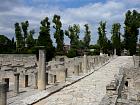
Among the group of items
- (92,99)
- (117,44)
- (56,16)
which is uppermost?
→ (56,16)

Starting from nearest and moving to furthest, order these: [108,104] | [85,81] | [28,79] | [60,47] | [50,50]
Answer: [108,104] → [85,81] → [28,79] → [50,50] → [60,47]

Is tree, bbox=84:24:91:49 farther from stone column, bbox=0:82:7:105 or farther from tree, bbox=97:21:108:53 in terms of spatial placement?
stone column, bbox=0:82:7:105

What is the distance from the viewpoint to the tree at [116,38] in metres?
69.1

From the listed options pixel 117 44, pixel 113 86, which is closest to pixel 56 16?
pixel 117 44

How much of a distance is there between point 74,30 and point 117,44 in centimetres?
932

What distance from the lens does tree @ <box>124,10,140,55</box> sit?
66312 mm

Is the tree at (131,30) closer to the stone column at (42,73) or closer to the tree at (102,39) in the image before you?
the tree at (102,39)

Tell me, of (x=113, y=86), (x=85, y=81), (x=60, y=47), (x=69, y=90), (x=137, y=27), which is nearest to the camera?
(x=113, y=86)

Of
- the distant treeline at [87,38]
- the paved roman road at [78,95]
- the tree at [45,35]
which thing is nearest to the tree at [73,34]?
the distant treeline at [87,38]

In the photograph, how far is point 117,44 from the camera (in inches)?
2719

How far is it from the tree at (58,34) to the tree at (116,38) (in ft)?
36.7

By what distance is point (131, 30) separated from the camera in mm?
68125

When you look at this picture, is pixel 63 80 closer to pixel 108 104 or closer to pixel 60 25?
pixel 108 104

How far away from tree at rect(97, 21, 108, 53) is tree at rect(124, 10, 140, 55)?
4.18 meters
